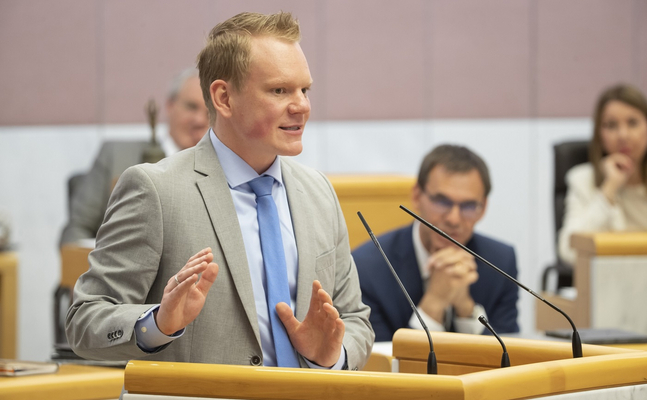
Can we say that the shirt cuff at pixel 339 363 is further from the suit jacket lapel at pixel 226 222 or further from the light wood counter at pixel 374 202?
the light wood counter at pixel 374 202

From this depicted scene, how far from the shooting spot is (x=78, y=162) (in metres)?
5.49

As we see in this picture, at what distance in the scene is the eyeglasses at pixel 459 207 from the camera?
284 cm

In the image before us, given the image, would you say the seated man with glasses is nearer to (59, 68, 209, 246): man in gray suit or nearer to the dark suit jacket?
the dark suit jacket

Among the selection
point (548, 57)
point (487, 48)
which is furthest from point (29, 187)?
point (548, 57)

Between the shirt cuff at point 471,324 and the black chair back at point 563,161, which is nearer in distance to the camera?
the shirt cuff at point 471,324

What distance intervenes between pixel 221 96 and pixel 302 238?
0.30 meters

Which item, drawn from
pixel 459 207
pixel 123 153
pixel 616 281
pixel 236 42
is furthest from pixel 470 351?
pixel 123 153

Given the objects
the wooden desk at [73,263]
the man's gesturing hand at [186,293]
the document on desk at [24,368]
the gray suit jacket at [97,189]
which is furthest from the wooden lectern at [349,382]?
the gray suit jacket at [97,189]

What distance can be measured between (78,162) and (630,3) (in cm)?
394

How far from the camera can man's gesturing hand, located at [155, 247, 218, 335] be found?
4.25 feet

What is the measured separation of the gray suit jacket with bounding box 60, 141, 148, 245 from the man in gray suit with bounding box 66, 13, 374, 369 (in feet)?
7.39

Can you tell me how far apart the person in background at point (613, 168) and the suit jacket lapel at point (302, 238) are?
287 cm

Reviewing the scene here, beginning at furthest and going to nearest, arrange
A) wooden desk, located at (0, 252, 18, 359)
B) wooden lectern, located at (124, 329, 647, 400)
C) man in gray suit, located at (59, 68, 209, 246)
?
wooden desk, located at (0, 252, 18, 359)
man in gray suit, located at (59, 68, 209, 246)
wooden lectern, located at (124, 329, 647, 400)

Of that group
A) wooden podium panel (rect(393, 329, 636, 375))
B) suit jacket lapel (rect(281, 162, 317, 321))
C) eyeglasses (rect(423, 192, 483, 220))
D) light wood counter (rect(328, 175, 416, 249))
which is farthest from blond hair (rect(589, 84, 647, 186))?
suit jacket lapel (rect(281, 162, 317, 321))
